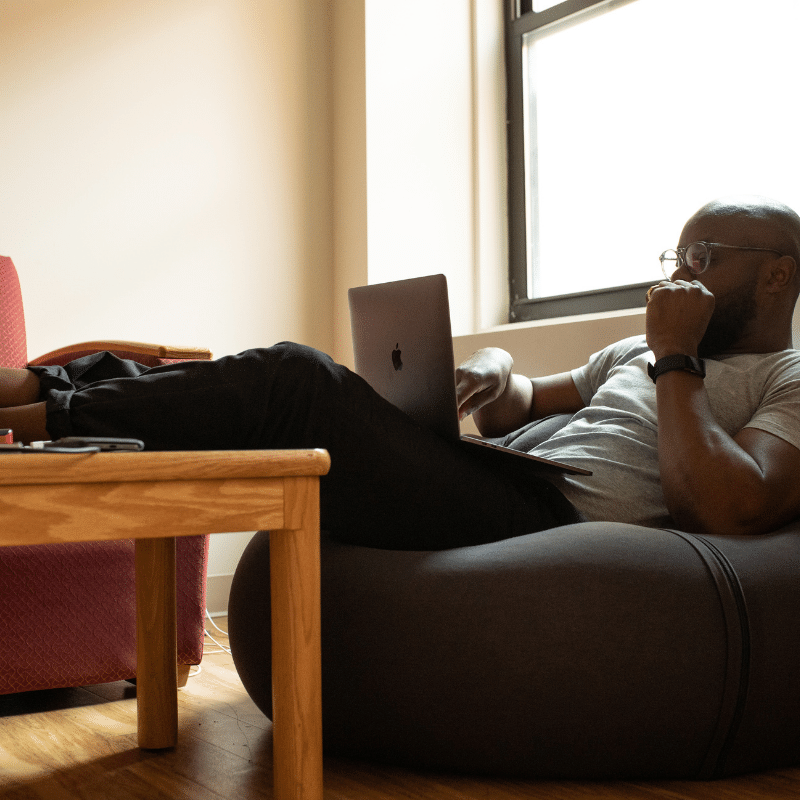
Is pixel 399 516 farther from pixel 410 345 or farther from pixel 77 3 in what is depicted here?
pixel 77 3

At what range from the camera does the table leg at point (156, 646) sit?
138cm

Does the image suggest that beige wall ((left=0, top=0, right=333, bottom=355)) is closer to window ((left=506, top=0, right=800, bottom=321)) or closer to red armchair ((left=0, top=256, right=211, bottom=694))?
window ((left=506, top=0, right=800, bottom=321))

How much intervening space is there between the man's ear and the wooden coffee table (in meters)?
1.04

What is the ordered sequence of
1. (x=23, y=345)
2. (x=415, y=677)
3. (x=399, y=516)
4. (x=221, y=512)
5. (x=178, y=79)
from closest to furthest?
(x=221, y=512), (x=415, y=677), (x=399, y=516), (x=23, y=345), (x=178, y=79)

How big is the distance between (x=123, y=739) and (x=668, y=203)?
6.84 ft

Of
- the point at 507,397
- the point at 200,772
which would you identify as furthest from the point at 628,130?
the point at 200,772

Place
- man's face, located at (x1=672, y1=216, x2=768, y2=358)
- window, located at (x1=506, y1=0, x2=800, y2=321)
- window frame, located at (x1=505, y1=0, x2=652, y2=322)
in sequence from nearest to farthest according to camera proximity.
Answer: man's face, located at (x1=672, y1=216, x2=768, y2=358) < window, located at (x1=506, y1=0, x2=800, y2=321) < window frame, located at (x1=505, y1=0, x2=652, y2=322)

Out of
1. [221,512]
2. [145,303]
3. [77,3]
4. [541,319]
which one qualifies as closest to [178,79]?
[77,3]

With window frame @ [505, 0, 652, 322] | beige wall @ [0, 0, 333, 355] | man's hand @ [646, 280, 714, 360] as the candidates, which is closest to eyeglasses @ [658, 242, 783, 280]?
man's hand @ [646, 280, 714, 360]

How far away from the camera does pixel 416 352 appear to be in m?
1.27

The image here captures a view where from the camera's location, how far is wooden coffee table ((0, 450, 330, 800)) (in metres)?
0.79

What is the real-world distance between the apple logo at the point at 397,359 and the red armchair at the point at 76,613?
0.77 meters

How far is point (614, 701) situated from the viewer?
113 centimetres

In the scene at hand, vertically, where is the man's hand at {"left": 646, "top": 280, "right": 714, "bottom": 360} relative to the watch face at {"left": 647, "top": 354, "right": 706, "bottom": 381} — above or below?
above
